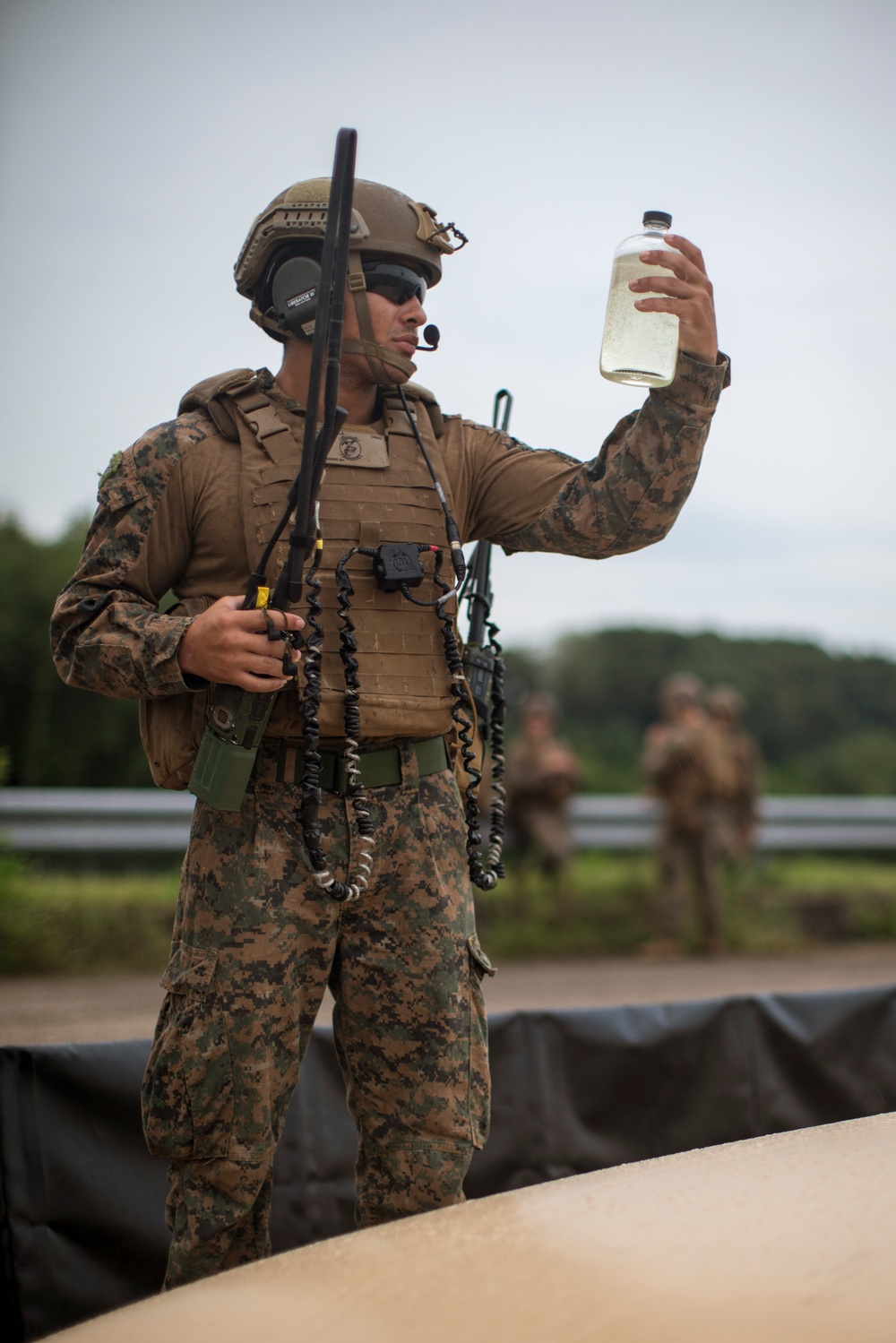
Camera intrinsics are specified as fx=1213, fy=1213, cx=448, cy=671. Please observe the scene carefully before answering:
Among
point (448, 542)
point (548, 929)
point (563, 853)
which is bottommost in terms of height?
point (548, 929)

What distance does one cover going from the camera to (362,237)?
2184mm

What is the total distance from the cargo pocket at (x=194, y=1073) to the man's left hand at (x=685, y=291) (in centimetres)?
136

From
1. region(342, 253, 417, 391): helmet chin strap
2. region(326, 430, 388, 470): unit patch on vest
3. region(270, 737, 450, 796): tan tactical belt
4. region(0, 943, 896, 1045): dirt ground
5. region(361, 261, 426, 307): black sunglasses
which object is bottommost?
region(0, 943, 896, 1045): dirt ground

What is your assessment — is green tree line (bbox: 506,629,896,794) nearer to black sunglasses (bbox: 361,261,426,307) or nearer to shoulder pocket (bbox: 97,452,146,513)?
black sunglasses (bbox: 361,261,426,307)

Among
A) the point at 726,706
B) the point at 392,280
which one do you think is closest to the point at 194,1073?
the point at 392,280

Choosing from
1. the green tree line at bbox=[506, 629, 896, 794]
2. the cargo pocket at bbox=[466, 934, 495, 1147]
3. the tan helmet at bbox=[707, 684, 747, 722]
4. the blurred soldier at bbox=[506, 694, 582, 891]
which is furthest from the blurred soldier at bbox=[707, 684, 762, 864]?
the cargo pocket at bbox=[466, 934, 495, 1147]

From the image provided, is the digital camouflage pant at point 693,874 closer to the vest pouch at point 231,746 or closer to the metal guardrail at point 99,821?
the metal guardrail at point 99,821

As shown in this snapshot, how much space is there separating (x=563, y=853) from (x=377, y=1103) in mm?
6185

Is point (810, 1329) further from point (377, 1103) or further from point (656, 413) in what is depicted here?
point (656, 413)

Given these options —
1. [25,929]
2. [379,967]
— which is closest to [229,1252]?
A: [379,967]

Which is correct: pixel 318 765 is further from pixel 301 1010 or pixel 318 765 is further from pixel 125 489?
pixel 125 489

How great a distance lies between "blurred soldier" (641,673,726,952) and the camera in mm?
8273

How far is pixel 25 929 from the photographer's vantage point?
6422mm

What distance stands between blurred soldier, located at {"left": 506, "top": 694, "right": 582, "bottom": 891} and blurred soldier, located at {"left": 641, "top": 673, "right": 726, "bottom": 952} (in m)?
0.64
